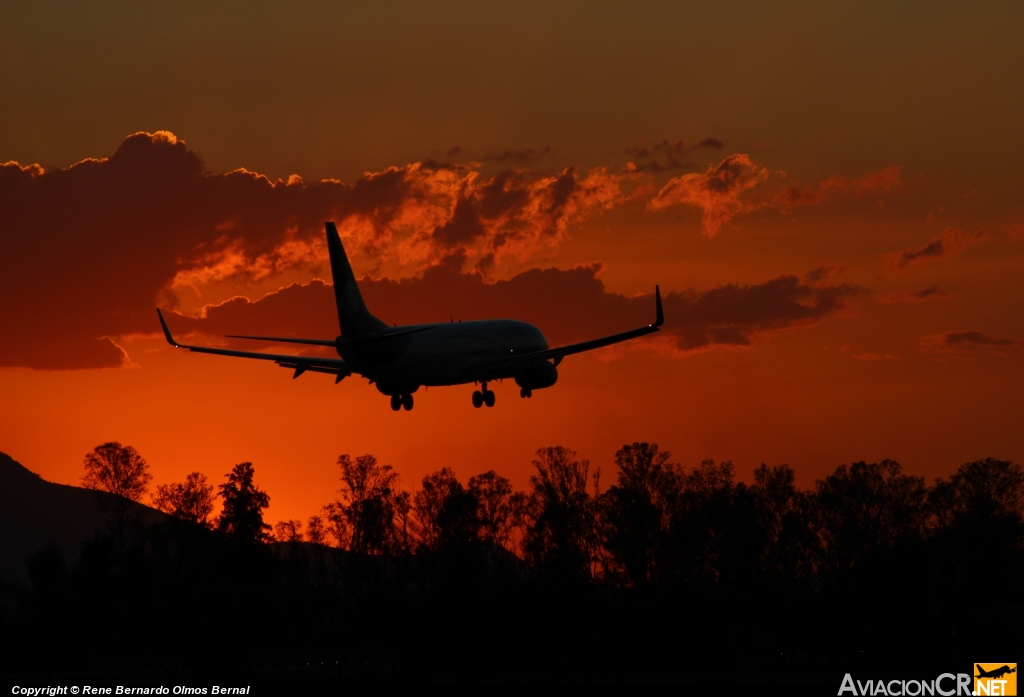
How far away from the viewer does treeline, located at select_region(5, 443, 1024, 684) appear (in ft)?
351

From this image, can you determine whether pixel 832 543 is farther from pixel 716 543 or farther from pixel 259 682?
pixel 259 682

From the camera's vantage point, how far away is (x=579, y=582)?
422 ft

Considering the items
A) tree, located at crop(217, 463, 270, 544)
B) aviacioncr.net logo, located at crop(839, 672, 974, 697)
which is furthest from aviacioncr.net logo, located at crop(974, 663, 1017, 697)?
tree, located at crop(217, 463, 270, 544)

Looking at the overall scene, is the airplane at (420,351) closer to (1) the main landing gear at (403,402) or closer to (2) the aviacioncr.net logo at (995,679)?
(1) the main landing gear at (403,402)

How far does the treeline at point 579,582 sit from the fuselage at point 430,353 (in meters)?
19.4

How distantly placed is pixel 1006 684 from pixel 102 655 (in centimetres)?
8561

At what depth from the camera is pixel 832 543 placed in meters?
154

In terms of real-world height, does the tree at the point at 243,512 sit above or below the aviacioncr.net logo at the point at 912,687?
above

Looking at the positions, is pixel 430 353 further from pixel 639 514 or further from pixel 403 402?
pixel 639 514

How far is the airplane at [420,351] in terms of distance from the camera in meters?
91.9

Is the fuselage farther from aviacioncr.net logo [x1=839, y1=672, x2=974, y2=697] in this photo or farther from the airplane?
aviacioncr.net logo [x1=839, y1=672, x2=974, y2=697]

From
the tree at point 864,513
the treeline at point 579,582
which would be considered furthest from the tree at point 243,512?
the tree at point 864,513

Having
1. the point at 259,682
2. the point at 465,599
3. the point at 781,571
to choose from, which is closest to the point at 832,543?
the point at 781,571

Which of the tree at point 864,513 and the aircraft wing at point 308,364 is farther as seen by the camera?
the tree at point 864,513
